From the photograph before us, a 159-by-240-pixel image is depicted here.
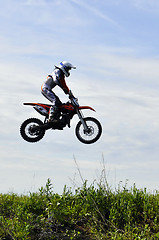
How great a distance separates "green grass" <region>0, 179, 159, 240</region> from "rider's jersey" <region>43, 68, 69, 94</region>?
324 cm

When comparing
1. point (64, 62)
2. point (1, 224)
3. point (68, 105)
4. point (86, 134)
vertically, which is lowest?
point (1, 224)

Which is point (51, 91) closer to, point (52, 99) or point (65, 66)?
point (52, 99)

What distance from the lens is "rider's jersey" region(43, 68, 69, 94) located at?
1011 centimetres

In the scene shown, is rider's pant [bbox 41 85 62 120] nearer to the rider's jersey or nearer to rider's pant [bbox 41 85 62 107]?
rider's pant [bbox 41 85 62 107]

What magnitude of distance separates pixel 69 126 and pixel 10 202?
3.08 metres

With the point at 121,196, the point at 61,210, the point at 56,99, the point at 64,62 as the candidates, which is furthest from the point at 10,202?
the point at 64,62

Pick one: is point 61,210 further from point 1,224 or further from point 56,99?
point 56,99

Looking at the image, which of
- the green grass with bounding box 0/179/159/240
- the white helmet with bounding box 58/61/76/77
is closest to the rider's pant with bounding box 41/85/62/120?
the white helmet with bounding box 58/61/76/77

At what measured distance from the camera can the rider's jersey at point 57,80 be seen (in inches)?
398

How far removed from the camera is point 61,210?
752cm

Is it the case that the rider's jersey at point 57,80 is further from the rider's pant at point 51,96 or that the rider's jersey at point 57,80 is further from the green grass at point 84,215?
the green grass at point 84,215

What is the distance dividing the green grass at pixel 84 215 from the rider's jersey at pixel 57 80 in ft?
10.6

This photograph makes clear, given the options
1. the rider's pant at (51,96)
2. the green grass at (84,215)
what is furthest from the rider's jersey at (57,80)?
the green grass at (84,215)

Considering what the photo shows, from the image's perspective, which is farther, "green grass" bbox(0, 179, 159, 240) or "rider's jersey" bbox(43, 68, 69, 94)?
"rider's jersey" bbox(43, 68, 69, 94)
